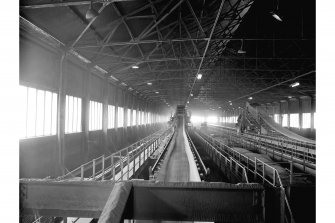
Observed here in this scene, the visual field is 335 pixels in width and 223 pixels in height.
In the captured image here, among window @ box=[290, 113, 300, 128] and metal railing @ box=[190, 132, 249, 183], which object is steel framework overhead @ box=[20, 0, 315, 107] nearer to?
metal railing @ box=[190, 132, 249, 183]

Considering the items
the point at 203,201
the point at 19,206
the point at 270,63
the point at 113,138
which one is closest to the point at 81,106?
the point at 113,138

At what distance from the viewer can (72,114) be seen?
11336 millimetres

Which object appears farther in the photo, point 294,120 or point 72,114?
point 294,120

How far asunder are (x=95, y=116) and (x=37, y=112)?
609 cm

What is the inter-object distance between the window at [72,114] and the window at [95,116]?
6.29 ft

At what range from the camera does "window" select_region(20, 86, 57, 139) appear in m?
7.76

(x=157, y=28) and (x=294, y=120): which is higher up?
(x=157, y=28)

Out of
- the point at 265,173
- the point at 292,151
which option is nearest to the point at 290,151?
the point at 292,151

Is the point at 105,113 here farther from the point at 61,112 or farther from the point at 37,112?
the point at 37,112

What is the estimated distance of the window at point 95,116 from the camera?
1399cm

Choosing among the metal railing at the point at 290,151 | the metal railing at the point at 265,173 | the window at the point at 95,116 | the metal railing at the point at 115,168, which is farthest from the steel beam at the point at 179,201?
the window at the point at 95,116

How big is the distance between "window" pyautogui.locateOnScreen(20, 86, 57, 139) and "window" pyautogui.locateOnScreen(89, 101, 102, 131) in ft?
14.2

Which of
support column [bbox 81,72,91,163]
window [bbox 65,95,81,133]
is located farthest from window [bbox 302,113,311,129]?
window [bbox 65,95,81,133]
